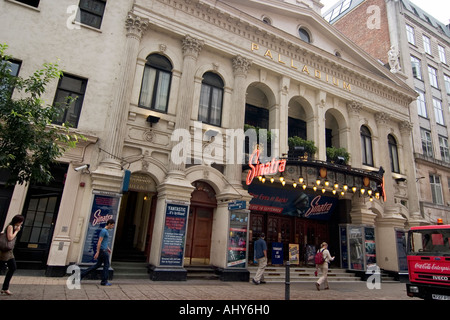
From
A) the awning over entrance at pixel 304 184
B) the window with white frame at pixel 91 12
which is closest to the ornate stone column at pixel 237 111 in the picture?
the awning over entrance at pixel 304 184

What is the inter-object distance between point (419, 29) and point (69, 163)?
3075cm

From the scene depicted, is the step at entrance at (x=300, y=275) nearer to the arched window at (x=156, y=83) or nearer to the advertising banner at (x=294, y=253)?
the advertising banner at (x=294, y=253)

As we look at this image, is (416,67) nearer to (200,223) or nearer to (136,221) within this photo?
(200,223)

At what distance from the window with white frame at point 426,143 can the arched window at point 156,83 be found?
799 inches

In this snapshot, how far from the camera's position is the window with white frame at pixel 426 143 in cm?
2268

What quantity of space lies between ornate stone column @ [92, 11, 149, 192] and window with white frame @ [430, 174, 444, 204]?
871 inches

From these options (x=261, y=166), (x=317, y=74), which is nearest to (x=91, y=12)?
(x=261, y=166)

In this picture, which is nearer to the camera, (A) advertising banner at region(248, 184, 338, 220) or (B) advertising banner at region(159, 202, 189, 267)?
(B) advertising banner at region(159, 202, 189, 267)

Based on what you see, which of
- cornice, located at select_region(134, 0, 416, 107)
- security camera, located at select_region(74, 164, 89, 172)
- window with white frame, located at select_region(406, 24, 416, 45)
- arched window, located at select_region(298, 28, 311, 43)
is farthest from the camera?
window with white frame, located at select_region(406, 24, 416, 45)

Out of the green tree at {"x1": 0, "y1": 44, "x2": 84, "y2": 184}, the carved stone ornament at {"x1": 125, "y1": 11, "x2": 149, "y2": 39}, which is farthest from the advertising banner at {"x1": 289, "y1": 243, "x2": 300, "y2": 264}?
the carved stone ornament at {"x1": 125, "y1": 11, "x2": 149, "y2": 39}

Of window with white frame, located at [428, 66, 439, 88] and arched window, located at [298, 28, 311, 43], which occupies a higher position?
window with white frame, located at [428, 66, 439, 88]

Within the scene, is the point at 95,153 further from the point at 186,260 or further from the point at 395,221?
the point at 395,221

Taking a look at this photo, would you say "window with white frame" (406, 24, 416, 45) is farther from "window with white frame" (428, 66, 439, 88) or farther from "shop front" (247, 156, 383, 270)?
"shop front" (247, 156, 383, 270)

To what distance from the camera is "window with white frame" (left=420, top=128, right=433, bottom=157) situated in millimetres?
22678
